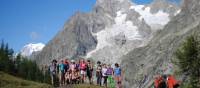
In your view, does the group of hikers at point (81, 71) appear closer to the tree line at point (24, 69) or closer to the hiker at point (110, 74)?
the hiker at point (110, 74)

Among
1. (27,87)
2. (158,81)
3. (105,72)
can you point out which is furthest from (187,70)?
(158,81)

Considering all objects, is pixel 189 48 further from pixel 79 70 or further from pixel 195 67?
pixel 79 70

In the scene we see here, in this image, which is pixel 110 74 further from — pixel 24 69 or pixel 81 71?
pixel 24 69

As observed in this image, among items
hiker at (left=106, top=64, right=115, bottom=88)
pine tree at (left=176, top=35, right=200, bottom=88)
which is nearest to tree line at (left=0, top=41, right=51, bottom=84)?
pine tree at (left=176, top=35, right=200, bottom=88)

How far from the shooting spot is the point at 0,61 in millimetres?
132625

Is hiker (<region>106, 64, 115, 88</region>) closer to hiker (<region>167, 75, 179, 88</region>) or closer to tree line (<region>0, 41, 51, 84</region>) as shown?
hiker (<region>167, 75, 179, 88</region>)

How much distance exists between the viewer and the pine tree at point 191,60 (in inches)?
2477

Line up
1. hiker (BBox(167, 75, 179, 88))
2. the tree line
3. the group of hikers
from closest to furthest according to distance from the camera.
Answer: hiker (BBox(167, 75, 179, 88)) < the group of hikers < the tree line

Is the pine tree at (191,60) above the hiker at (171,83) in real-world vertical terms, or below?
above

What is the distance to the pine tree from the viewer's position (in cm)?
6290

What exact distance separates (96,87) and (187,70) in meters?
20.5

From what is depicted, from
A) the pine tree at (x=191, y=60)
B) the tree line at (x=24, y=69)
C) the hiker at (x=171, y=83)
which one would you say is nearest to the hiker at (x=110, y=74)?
the hiker at (x=171, y=83)

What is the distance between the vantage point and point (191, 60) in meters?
65.0

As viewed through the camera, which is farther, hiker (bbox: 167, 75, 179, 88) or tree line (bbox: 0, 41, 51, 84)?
tree line (bbox: 0, 41, 51, 84)
